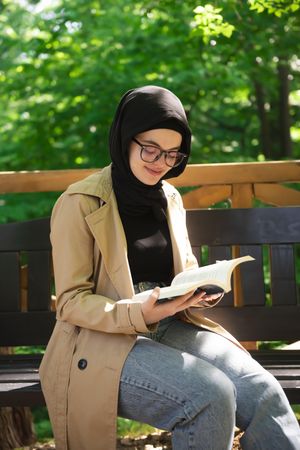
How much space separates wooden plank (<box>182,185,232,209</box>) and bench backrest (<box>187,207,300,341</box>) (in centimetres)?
42

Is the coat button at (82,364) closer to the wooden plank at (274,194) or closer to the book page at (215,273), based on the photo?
the book page at (215,273)

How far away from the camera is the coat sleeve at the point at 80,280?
9.12 ft

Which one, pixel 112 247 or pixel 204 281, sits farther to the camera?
pixel 112 247

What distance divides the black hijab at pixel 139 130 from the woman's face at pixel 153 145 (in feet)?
0.08

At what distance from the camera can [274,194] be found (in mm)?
4320

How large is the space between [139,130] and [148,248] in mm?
480

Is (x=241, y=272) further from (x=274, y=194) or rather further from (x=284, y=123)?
(x=284, y=123)

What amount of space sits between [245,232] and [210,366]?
4.15ft

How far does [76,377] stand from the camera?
111 inches

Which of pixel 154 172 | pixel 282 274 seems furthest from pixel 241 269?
pixel 154 172

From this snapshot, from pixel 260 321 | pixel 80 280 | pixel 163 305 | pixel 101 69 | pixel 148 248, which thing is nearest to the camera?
pixel 163 305

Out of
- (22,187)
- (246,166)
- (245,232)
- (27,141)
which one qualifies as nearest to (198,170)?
(246,166)

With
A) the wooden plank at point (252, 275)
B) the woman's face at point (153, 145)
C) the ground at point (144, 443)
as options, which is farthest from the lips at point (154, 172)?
the ground at point (144, 443)

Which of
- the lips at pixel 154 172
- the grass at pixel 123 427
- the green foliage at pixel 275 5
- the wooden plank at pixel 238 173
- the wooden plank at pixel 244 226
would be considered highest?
the green foliage at pixel 275 5
